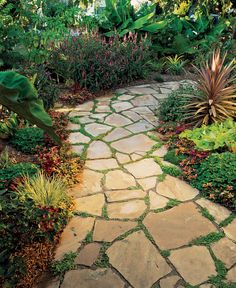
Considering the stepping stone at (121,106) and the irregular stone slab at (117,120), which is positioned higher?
the irregular stone slab at (117,120)

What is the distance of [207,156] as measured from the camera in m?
4.39

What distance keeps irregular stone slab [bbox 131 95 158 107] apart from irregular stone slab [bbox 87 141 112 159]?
1.68 metres

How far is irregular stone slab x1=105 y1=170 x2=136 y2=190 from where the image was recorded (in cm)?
411

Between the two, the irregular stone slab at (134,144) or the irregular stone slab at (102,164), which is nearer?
the irregular stone slab at (102,164)

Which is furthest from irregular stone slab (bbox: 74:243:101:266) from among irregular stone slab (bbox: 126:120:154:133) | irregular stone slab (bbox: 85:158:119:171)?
irregular stone slab (bbox: 126:120:154:133)

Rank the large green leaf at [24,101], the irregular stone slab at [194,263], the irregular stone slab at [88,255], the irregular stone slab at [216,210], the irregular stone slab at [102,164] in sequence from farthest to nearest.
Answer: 1. the irregular stone slab at [102,164]
2. the irregular stone slab at [216,210]
3. the irregular stone slab at [88,255]
4. the irregular stone slab at [194,263]
5. the large green leaf at [24,101]

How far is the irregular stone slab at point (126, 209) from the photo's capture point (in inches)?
143

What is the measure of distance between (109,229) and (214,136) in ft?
6.76

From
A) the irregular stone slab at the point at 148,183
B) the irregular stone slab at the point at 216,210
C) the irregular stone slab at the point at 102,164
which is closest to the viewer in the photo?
the irregular stone slab at the point at 216,210

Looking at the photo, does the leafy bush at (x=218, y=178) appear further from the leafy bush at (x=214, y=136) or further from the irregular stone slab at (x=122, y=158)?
the irregular stone slab at (x=122, y=158)

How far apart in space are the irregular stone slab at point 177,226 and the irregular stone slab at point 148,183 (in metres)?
0.46

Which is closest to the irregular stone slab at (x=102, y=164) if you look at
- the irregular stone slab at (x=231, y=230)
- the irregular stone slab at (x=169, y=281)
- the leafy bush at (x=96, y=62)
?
the irregular stone slab at (x=231, y=230)

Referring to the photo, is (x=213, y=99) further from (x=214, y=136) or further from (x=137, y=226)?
(x=137, y=226)

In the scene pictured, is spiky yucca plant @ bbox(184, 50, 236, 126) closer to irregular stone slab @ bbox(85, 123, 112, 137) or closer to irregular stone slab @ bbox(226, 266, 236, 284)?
irregular stone slab @ bbox(85, 123, 112, 137)
